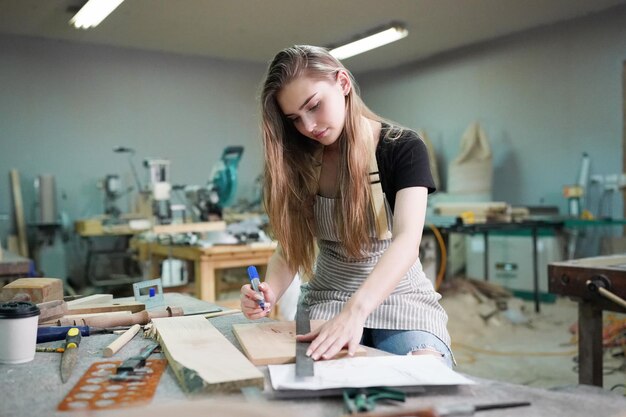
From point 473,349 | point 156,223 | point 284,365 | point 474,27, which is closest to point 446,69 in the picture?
point 474,27

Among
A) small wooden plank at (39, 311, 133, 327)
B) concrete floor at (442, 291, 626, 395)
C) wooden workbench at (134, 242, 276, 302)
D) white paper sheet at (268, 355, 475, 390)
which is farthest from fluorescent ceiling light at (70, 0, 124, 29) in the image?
white paper sheet at (268, 355, 475, 390)

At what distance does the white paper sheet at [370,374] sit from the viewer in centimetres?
89

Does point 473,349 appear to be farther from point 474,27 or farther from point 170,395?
point 474,27

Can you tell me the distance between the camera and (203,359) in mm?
1021

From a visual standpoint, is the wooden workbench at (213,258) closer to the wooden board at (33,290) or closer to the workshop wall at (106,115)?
the wooden board at (33,290)

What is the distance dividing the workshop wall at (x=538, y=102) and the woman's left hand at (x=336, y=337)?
5163 mm

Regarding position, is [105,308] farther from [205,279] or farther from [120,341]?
[205,279]

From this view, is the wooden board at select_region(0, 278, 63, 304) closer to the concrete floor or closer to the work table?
the work table

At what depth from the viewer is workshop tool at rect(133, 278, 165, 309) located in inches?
64.8

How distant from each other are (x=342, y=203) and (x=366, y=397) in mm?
737

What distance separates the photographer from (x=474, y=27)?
6066 mm

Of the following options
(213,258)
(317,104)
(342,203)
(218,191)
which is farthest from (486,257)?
(317,104)

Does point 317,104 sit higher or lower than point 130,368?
higher

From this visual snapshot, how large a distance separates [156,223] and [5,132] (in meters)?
3.59
